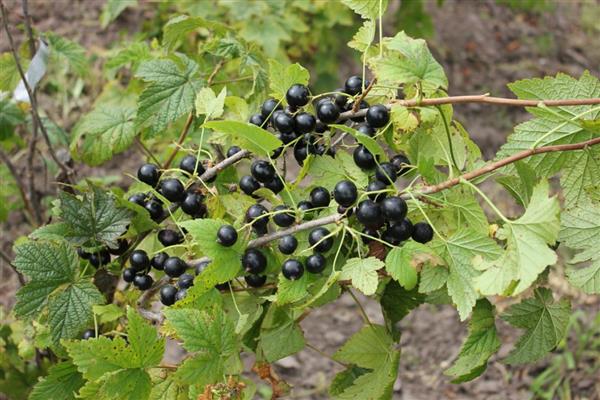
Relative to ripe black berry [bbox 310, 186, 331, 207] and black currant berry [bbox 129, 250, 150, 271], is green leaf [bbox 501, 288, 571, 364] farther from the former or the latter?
black currant berry [bbox 129, 250, 150, 271]

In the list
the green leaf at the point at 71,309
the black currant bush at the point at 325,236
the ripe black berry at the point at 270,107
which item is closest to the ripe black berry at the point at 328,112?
the black currant bush at the point at 325,236

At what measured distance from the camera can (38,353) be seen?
6.95 ft

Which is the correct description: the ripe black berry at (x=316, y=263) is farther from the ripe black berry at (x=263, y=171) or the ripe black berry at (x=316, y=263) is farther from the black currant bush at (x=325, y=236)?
the ripe black berry at (x=263, y=171)

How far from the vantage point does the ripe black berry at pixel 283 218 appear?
1384 mm

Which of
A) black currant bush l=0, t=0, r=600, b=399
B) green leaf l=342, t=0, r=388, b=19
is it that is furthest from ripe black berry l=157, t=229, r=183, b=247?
green leaf l=342, t=0, r=388, b=19

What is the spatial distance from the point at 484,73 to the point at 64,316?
4.12m

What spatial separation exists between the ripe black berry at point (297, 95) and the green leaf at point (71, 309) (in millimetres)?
560

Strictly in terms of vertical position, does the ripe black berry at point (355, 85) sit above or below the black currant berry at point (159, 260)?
above

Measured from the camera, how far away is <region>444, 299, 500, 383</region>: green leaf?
141 centimetres

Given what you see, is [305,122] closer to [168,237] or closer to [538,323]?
[168,237]

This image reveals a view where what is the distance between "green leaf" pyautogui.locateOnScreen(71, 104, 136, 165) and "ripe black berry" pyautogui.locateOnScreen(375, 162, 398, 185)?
0.82 meters

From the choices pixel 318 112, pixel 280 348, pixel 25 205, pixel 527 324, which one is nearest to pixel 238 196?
pixel 318 112

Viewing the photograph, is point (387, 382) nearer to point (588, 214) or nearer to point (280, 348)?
point (280, 348)

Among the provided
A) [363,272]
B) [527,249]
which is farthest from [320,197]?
[527,249]
